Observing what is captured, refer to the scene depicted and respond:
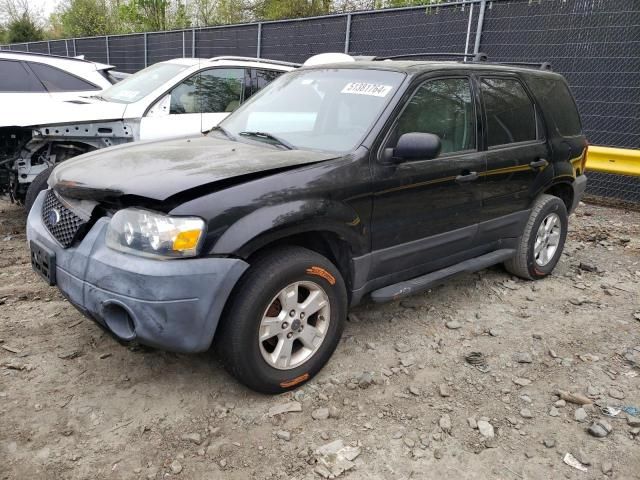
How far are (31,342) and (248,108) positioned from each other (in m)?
2.22

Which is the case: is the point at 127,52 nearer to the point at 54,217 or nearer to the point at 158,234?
the point at 54,217

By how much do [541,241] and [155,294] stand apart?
3.58 m

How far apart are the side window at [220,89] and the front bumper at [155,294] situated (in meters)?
3.92

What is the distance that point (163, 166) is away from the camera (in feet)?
9.37

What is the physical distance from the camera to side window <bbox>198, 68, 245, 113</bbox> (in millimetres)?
6254

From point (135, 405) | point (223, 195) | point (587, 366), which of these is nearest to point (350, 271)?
point (223, 195)

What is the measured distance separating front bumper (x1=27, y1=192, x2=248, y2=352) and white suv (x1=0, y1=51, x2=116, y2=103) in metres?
4.81

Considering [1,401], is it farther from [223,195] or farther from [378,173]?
[378,173]

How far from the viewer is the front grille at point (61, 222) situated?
2809 mm

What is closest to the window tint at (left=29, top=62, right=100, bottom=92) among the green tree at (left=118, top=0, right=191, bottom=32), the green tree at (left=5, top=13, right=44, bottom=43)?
the green tree at (left=118, top=0, right=191, bottom=32)

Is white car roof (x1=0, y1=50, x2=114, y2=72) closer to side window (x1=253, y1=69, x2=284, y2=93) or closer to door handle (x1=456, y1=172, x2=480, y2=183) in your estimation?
side window (x1=253, y1=69, x2=284, y2=93)

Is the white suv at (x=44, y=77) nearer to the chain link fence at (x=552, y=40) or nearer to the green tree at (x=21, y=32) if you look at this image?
the chain link fence at (x=552, y=40)

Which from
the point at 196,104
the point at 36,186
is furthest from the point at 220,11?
the point at 36,186

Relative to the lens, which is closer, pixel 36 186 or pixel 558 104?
pixel 558 104
